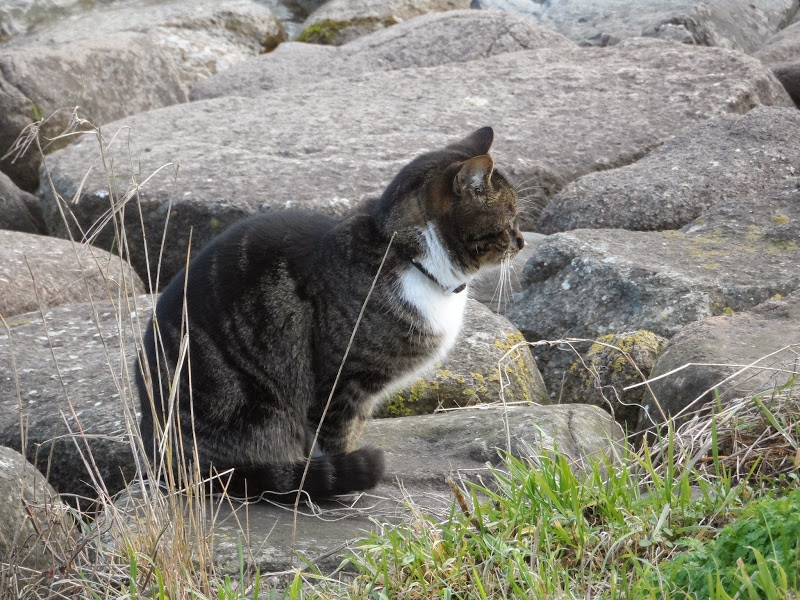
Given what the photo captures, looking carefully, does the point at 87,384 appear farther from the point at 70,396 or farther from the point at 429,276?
the point at 429,276

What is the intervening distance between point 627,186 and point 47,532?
358 cm

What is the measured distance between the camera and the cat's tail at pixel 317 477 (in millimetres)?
3172

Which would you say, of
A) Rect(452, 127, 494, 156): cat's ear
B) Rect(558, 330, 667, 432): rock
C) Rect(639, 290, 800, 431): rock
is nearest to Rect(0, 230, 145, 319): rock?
Rect(452, 127, 494, 156): cat's ear

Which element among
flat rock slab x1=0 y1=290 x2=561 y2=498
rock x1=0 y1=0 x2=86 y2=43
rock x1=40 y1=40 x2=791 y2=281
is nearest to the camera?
flat rock slab x1=0 y1=290 x2=561 y2=498

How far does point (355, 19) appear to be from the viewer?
1084cm

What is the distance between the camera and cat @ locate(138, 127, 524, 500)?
131 inches

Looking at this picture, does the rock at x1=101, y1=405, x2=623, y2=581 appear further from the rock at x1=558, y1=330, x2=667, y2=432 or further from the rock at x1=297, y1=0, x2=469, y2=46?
the rock at x1=297, y1=0, x2=469, y2=46

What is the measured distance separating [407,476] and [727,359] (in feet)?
3.90

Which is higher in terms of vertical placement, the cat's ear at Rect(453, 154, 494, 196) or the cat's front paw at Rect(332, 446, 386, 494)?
the cat's ear at Rect(453, 154, 494, 196)

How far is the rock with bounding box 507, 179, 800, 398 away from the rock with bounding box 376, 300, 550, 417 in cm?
31

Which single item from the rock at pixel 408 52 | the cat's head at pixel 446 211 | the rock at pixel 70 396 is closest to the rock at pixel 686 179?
the cat's head at pixel 446 211

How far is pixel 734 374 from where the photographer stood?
2941 millimetres

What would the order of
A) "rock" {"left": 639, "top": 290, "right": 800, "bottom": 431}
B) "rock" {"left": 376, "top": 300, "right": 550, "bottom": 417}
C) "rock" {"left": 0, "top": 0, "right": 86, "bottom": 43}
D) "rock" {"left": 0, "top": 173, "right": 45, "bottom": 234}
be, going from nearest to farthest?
"rock" {"left": 639, "top": 290, "right": 800, "bottom": 431} < "rock" {"left": 376, "top": 300, "right": 550, "bottom": 417} < "rock" {"left": 0, "top": 173, "right": 45, "bottom": 234} < "rock" {"left": 0, "top": 0, "right": 86, "bottom": 43}

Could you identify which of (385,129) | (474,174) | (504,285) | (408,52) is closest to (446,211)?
(474,174)
